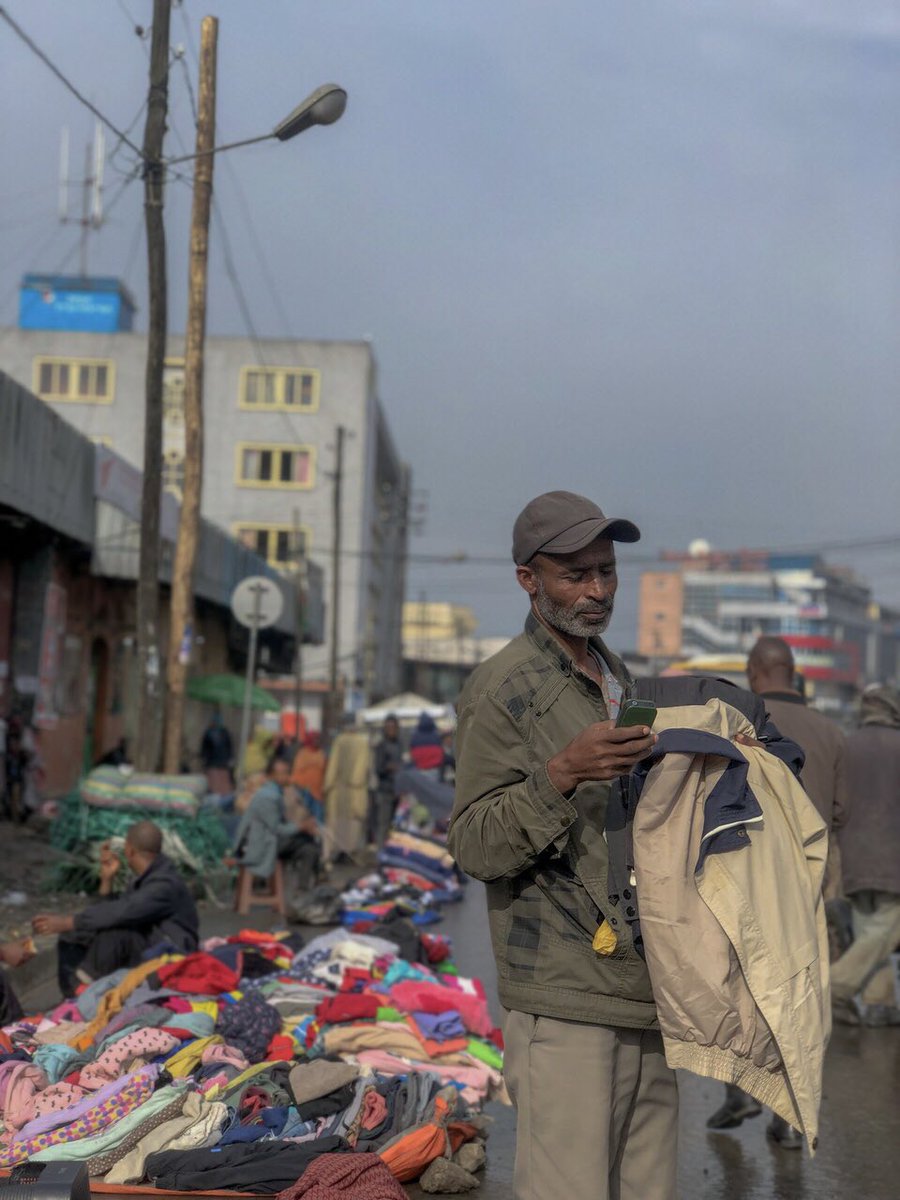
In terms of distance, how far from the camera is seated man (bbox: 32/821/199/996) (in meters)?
8.16

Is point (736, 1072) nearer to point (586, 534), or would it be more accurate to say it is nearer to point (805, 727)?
point (586, 534)

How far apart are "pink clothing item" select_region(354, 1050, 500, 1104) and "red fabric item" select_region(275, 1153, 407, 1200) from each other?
1.58m

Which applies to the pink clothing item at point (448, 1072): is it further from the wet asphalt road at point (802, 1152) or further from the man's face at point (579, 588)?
the man's face at point (579, 588)

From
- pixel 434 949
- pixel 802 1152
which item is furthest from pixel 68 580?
pixel 802 1152

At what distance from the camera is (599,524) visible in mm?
3320

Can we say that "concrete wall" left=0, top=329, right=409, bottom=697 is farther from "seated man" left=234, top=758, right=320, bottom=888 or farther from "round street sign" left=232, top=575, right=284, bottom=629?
"seated man" left=234, top=758, right=320, bottom=888

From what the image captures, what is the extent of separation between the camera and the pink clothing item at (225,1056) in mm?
6555

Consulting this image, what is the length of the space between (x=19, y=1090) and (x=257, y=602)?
11407mm

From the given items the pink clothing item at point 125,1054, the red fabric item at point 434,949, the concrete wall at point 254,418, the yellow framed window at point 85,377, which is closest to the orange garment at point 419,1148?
the pink clothing item at point 125,1054

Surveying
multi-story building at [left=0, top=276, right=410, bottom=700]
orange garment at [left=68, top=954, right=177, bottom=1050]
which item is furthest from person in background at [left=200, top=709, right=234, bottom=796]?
multi-story building at [left=0, top=276, right=410, bottom=700]

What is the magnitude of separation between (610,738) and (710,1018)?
2.14 feet

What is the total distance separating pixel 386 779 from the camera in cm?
2050

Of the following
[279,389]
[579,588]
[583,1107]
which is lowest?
[583,1107]

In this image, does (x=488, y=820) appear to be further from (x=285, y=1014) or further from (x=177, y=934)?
(x=177, y=934)
